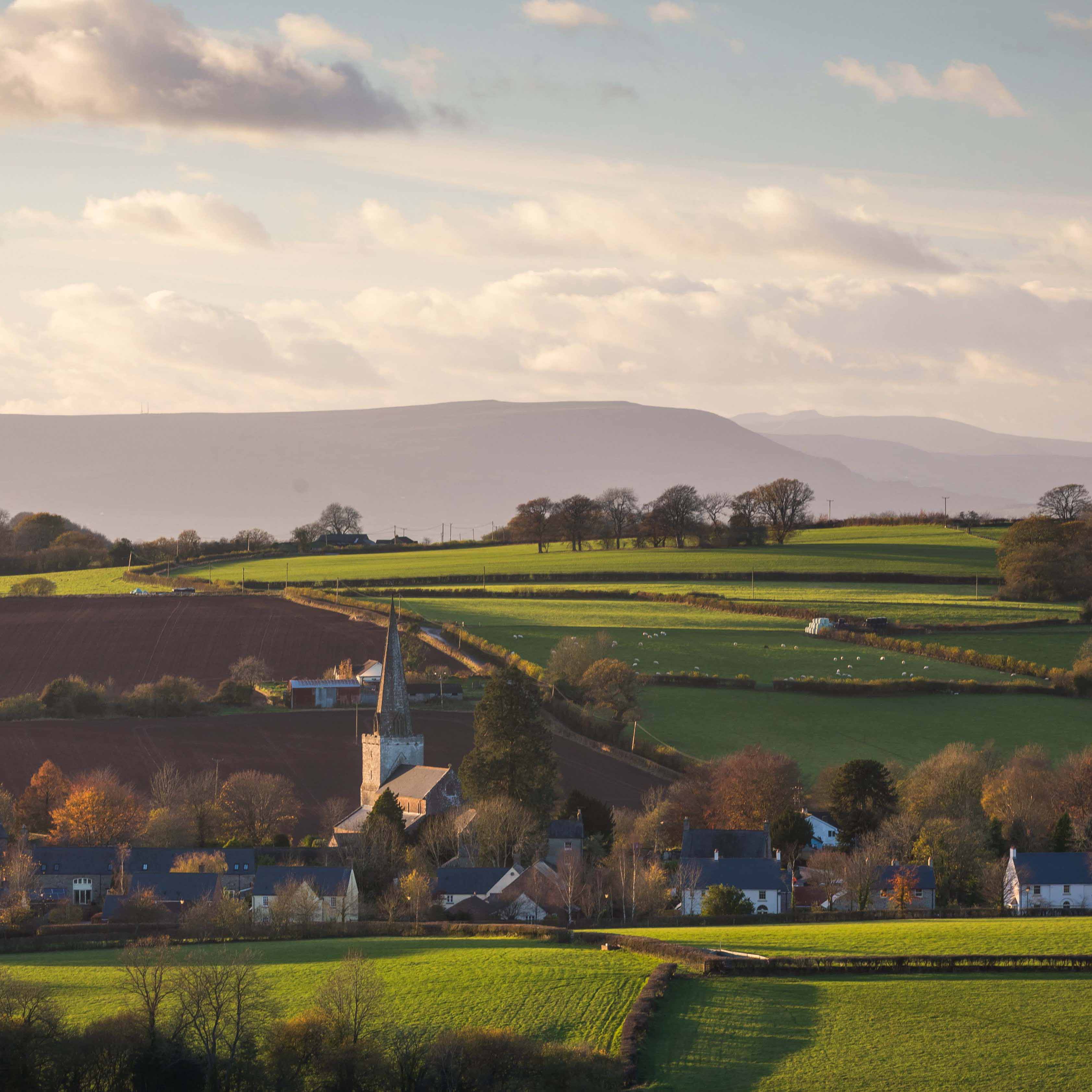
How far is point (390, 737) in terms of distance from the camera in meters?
78.4

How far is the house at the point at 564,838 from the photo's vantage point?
6688 cm

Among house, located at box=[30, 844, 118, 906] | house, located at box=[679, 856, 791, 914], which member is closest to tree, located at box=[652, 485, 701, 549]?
house, located at box=[679, 856, 791, 914]

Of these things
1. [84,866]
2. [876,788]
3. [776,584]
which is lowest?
[84,866]

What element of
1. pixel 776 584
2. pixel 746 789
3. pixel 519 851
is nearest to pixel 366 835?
pixel 519 851

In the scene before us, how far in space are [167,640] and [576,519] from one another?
55.2 m

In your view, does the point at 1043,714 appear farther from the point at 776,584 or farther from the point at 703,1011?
the point at 703,1011

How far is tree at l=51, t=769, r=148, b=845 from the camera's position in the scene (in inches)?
2729

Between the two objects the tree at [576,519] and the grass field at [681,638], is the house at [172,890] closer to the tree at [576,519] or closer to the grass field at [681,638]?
the grass field at [681,638]

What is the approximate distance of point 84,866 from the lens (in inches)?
2549

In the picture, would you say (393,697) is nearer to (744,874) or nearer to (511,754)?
(511,754)

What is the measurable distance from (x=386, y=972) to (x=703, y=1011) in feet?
32.6

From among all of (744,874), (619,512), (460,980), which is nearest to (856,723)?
(744,874)

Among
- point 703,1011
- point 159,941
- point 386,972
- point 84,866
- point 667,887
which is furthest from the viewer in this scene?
point 84,866

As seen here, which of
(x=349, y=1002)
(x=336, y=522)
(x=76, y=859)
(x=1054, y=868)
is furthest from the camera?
(x=336, y=522)
